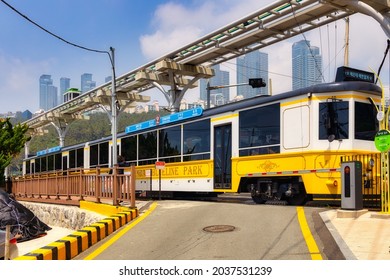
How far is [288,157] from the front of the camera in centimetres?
1176

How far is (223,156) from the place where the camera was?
1417 cm

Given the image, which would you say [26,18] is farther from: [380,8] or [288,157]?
[380,8]

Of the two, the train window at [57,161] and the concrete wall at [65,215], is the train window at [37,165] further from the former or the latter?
the concrete wall at [65,215]

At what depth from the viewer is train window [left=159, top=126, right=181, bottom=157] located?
656 inches

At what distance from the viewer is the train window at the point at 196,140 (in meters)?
15.1

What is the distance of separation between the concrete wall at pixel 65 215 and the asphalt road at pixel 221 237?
286cm

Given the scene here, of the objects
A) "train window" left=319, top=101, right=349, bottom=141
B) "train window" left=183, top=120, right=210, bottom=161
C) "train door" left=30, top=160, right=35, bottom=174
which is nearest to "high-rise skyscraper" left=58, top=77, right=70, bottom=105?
"train door" left=30, top=160, right=35, bottom=174

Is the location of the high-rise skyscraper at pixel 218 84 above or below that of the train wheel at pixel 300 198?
above

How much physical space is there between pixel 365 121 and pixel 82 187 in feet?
30.8

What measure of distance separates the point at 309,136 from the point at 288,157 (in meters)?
0.84

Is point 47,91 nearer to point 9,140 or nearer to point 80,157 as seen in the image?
point 9,140

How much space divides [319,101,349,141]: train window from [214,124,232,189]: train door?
3.46 metres

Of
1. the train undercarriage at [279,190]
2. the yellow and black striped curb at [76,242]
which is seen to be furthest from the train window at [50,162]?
the yellow and black striped curb at [76,242]
